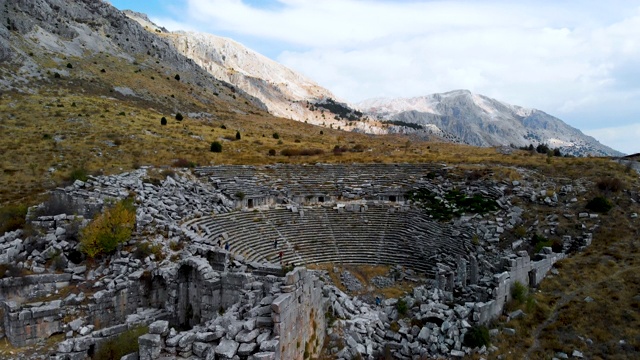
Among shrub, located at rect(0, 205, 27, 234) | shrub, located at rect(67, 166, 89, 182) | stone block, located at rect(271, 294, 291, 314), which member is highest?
shrub, located at rect(67, 166, 89, 182)

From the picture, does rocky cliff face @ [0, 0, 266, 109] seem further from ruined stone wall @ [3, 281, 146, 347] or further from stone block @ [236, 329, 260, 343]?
stone block @ [236, 329, 260, 343]

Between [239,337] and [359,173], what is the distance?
26.1 meters

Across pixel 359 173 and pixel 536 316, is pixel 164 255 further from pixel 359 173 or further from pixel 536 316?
pixel 359 173

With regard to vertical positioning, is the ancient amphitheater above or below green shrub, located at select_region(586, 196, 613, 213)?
below

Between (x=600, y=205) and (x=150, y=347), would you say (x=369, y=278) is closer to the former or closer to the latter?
(x=600, y=205)

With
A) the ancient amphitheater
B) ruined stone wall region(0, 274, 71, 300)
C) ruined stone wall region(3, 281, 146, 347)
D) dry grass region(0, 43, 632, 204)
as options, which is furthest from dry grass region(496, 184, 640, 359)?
ruined stone wall region(0, 274, 71, 300)

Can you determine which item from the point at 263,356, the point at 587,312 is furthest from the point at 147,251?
the point at 587,312

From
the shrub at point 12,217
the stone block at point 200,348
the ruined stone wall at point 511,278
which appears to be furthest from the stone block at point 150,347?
the shrub at point 12,217

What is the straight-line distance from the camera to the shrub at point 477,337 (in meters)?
13.2

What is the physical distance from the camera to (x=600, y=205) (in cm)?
2394

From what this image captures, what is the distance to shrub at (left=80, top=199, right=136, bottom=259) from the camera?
16.9 meters

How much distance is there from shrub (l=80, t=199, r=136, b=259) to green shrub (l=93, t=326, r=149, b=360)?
16.9 feet

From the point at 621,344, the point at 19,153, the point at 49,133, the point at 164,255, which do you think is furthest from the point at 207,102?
the point at 621,344

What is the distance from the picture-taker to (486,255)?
23.2 m
